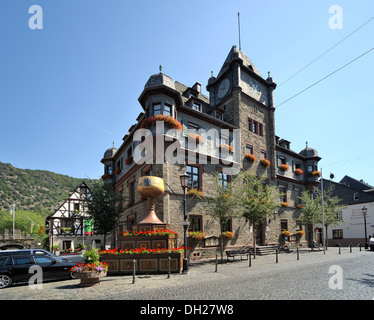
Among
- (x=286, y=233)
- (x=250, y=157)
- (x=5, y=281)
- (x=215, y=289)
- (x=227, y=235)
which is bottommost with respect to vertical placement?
(x=286, y=233)

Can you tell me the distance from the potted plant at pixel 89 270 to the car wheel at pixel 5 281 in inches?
115

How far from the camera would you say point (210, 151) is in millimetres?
21250

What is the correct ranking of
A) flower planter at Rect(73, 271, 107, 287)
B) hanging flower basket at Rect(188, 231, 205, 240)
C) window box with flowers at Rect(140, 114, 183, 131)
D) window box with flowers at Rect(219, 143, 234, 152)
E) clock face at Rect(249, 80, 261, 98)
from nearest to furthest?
flower planter at Rect(73, 271, 107, 287) → window box with flowers at Rect(140, 114, 183, 131) → hanging flower basket at Rect(188, 231, 205, 240) → window box with flowers at Rect(219, 143, 234, 152) → clock face at Rect(249, 80, 261, 98)

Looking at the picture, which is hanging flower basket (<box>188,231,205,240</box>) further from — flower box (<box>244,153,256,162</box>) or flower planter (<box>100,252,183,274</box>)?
flower box (<box>244,153,256,162</box>)

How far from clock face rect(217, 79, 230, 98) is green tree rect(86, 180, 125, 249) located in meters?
14.4

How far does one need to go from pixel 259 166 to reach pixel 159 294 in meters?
19.6

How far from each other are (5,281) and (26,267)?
2.77 ft

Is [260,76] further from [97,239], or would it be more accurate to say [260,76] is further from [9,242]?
[9,242]

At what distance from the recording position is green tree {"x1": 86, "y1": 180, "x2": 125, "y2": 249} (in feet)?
75.2

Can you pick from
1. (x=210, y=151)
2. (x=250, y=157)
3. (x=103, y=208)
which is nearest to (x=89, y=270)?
(x=103, y=208)

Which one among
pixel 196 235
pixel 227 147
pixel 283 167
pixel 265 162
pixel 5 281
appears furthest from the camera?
pixel 283 167

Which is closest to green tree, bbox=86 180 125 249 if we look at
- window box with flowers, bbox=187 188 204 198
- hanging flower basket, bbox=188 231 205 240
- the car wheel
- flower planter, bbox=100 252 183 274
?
window box with flowers, bbox=187 188 204 198

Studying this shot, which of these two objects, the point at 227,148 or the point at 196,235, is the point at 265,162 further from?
the point at 196,235

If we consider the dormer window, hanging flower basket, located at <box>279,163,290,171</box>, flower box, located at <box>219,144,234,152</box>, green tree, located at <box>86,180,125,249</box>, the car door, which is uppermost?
the dormer window
